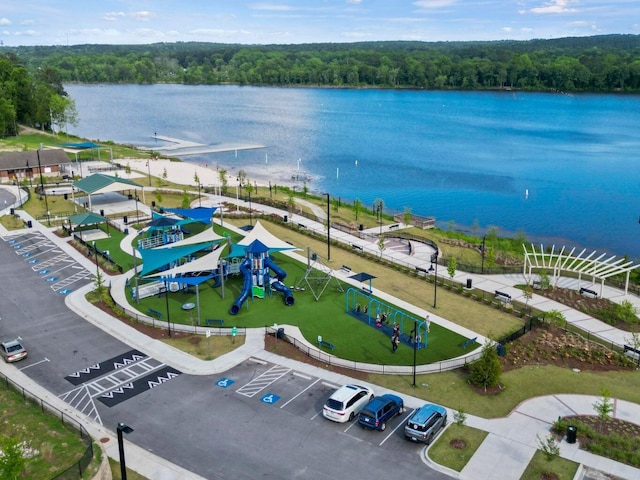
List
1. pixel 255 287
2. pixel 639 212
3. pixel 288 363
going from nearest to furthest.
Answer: pixel 288 363 < pixel 255 287 < pixel 639 212

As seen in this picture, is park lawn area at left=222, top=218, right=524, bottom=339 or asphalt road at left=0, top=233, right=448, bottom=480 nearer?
asphalt road at left=0, top=233, right=448, bottom=480

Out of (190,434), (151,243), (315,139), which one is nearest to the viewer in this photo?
(190,434)

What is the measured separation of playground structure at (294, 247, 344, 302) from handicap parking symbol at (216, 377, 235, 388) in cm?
1212

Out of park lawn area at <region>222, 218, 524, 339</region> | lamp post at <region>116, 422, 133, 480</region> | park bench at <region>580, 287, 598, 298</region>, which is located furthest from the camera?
park bench at <region>580, 287, 598, 298</region>

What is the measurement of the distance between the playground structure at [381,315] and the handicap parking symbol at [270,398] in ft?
32.7

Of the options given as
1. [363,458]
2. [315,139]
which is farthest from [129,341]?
[315,139]

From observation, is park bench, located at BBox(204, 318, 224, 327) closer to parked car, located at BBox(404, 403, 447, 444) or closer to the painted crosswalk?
the painted crosswalk

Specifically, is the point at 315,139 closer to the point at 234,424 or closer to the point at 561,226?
the point at 561,226

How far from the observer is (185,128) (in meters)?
160

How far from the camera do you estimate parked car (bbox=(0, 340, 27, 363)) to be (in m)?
32.0

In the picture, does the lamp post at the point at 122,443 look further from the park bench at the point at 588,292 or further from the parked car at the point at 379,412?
the park bench at the point at 588,292

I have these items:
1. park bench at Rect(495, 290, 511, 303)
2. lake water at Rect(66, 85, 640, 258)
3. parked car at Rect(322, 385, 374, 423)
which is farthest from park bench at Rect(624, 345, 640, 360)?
lake water at Rect(66, 85, 640, 258)

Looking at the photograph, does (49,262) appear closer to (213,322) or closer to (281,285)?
(213,322)

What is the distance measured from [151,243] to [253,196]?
2573 cm
